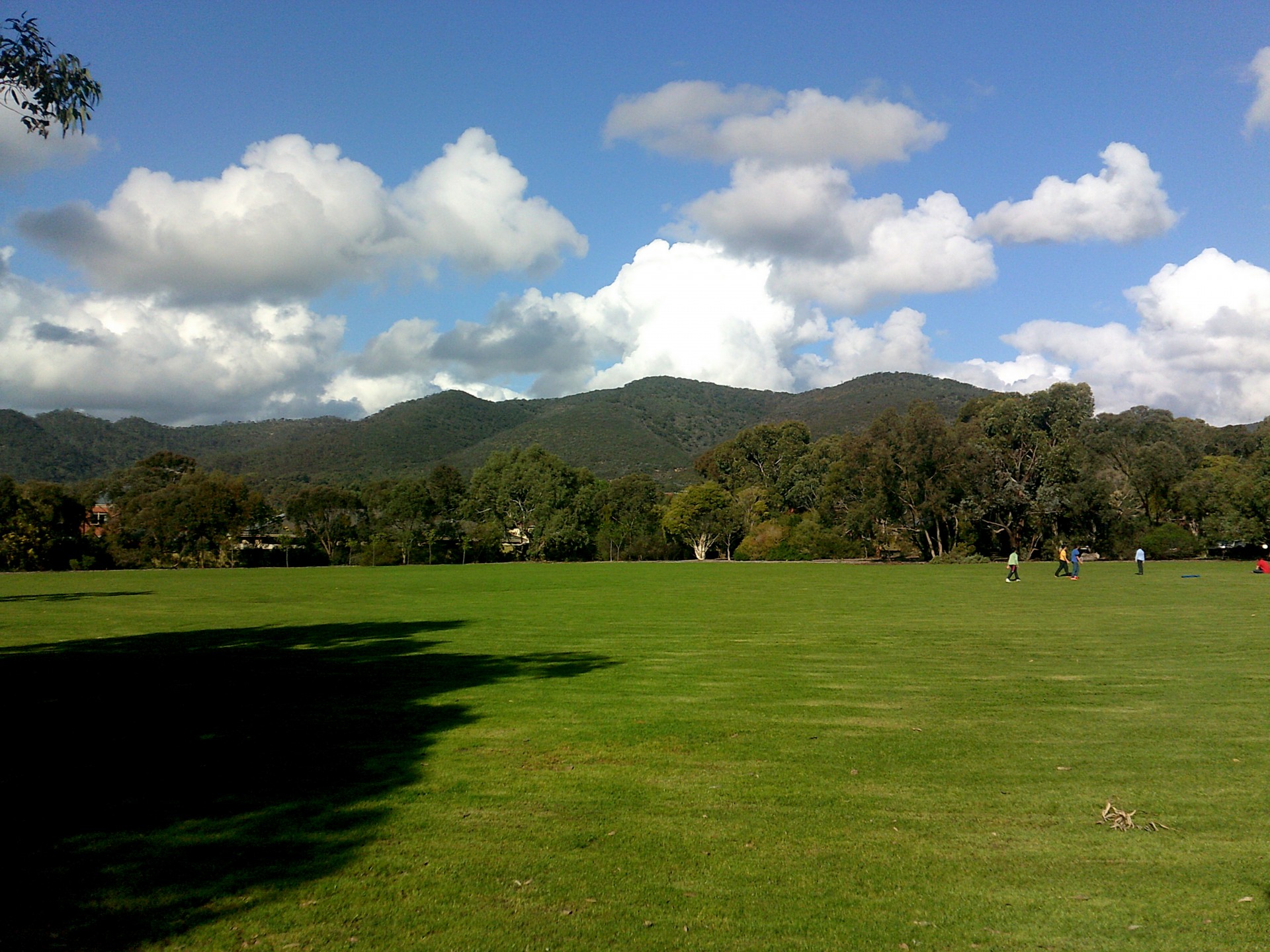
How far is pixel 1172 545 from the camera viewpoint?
6506 centimetres

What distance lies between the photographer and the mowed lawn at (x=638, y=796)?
4.82m

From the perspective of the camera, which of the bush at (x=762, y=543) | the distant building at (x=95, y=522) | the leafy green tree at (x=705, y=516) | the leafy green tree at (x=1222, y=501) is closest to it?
the leafy green tree at (x=1222, y=501)

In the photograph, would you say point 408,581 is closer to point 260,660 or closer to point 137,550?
point 260,660

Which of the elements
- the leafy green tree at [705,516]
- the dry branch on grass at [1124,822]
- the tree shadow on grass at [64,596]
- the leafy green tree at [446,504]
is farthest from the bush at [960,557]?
the dry branch on grass at [1124,822]

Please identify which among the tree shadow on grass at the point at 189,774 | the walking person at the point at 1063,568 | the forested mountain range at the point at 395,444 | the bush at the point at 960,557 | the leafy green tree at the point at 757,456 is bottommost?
the bush at the point at 960,557

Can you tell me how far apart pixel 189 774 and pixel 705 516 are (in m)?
86.1

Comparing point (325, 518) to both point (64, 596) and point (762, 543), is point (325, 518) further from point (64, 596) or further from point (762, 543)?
point (64, 596)

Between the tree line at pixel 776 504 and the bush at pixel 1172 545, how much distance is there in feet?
0.46

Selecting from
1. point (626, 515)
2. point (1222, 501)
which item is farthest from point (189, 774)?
point (626, 515)

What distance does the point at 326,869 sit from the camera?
17.7 feet

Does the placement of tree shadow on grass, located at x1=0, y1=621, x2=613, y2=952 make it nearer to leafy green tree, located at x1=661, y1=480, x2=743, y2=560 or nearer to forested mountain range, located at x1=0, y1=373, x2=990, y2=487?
leafy green tree, located at x1=661, y1=480, x2=743, y2=560

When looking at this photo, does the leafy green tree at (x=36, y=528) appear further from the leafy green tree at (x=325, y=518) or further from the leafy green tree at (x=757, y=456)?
the leafy green tree at (x=757, y=456)

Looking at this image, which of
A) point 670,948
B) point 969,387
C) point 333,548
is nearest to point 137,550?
point 333,548

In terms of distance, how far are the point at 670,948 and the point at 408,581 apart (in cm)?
4421
